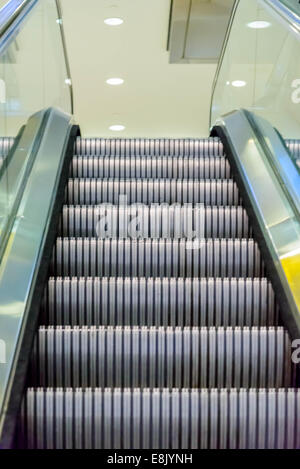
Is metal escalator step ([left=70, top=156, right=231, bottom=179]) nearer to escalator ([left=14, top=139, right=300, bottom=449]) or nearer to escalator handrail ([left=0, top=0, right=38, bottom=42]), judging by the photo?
escalator ([left=14, top=139, right=300, bottom=449])

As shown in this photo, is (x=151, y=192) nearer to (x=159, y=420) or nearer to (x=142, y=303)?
(x=142, y=303)

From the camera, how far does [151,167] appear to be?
20.8ft

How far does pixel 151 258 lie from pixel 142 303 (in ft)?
1.81

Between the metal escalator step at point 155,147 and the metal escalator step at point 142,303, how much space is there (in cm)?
275

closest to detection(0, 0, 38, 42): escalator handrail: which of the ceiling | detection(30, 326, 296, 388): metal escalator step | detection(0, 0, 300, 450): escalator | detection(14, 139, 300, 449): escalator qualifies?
detection(0, 0, 300, 450): escalator

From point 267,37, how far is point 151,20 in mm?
5626

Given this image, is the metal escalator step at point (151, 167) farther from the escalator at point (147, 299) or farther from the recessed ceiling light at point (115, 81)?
the recessed ceiling light at point (115, 81)

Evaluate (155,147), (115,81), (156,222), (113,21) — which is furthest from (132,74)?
(156,222)

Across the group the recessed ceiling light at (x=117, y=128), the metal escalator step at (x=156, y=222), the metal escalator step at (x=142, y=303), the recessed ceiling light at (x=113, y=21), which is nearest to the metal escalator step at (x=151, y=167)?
the metal escalator step at (x=156, y=222)

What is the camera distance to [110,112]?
17.0m

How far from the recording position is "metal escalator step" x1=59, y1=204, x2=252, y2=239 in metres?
5.18

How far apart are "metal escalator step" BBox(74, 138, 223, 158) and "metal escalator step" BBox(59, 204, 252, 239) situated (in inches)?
63.2

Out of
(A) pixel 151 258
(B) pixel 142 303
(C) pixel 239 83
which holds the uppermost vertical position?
(C) pixel 239 83

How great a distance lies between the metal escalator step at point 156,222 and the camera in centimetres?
518
